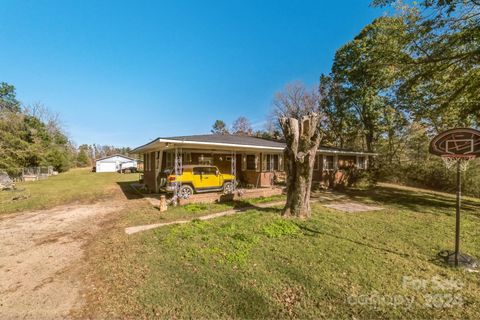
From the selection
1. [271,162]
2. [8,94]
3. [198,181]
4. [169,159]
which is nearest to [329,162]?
[271,162]

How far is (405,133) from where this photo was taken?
64.6 feet

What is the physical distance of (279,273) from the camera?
3514 mm

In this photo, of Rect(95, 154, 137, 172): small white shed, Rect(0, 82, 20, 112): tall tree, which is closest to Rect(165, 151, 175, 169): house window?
Rect(95, 154, 137, 172): small white shed

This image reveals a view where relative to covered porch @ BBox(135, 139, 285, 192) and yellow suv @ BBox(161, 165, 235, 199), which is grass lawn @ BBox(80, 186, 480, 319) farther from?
covered porch @ BBox(135, 139, 285, 192)

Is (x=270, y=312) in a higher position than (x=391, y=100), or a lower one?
lower

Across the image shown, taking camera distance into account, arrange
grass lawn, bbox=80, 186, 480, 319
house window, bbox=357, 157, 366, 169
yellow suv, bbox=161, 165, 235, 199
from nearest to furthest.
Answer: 1. grass lawn, bbox=80, 186, 480, 319
2. yellow suv, bbox=161, 165, 235, 199
3. house window, bbox=357, 157, 366, 169

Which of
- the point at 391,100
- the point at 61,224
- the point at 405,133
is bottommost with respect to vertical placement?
the point at 61,224

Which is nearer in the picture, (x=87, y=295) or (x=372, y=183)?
(x=87, y=295)

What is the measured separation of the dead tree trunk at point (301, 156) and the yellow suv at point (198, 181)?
14.7 ft

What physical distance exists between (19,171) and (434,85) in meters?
35.4

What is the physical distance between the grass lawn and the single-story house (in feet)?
16.4

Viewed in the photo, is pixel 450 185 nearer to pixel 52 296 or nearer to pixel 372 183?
pixel 372 183

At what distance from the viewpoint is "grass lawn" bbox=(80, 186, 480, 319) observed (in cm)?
271

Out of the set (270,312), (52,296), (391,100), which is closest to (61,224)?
(52,296)
